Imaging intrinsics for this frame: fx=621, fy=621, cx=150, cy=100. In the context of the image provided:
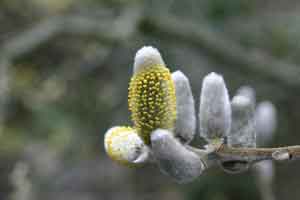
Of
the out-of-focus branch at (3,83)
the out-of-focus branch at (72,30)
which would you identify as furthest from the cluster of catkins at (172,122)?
the out-of-focus branch at (72,30)

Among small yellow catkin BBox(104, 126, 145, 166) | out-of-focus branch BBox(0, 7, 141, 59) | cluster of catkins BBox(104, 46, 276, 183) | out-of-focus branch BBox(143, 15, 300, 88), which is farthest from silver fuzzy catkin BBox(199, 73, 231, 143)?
out-of-focus branch BBox(143, 15, 300, 88)

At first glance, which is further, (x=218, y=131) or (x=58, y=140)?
(x=58, y=140)

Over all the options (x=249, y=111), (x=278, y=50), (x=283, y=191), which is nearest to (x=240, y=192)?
(x=283, y=191)

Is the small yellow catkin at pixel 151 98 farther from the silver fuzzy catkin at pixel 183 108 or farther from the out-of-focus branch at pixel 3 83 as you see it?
the out-of-focus branch at pixel 3 83

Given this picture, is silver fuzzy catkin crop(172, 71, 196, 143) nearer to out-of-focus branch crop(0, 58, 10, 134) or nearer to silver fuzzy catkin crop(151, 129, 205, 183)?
silver fuzzy catkin crop(151, 129, 205, 183)

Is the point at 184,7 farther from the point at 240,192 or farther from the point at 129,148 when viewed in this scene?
the point at 129,148

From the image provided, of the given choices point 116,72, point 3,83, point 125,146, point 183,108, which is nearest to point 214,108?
point 183,108

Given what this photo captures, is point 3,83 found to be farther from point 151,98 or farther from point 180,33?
point 151,98
